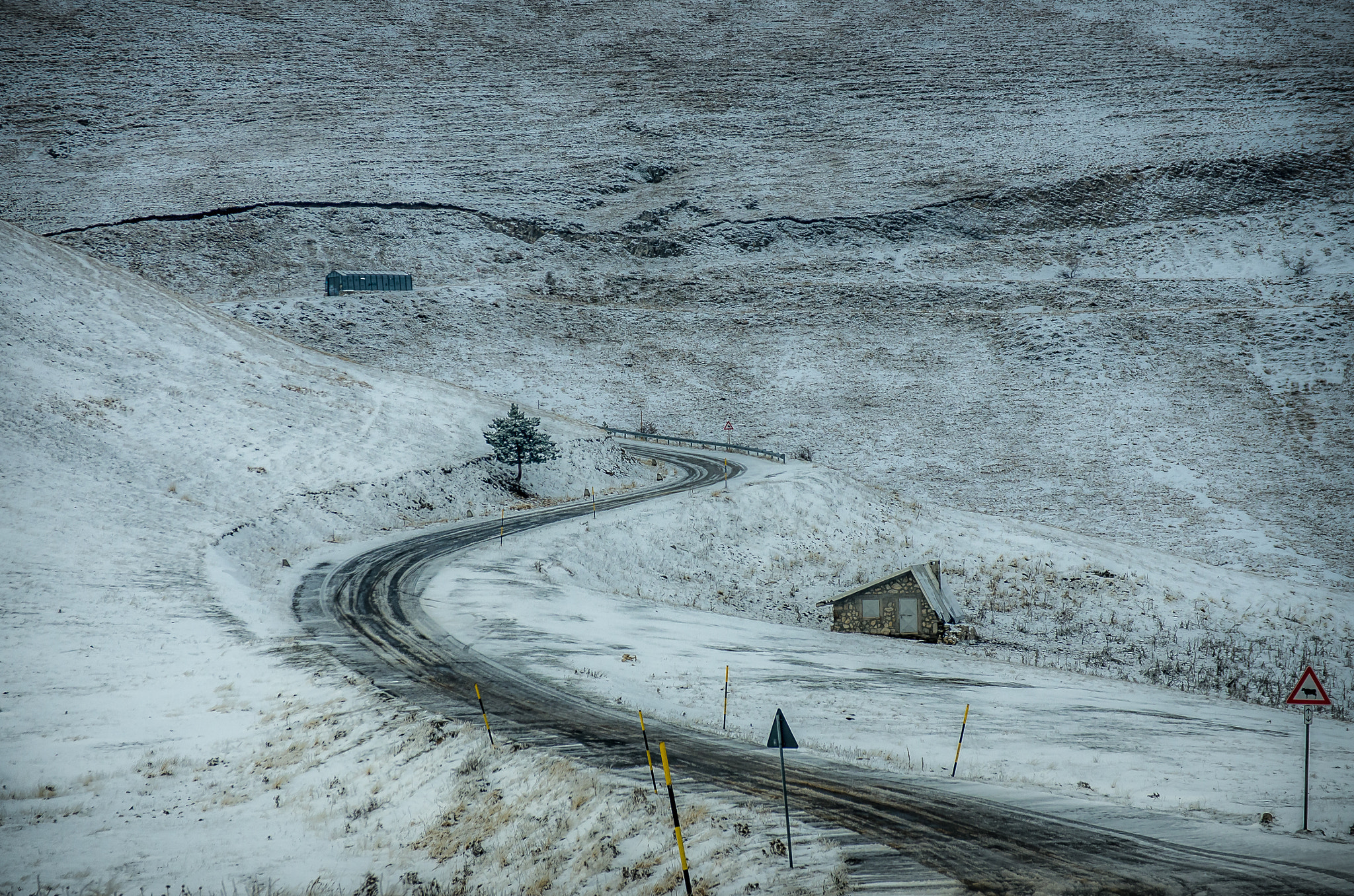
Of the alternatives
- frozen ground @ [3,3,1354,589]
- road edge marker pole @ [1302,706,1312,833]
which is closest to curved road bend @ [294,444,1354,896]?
road edge marker pole @ [1302,706,1312,833]

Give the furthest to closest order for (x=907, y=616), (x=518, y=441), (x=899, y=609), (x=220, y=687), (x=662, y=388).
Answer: (x=662, y=388) → (x=518, y=441) → (x=899, y=609) → (x=907, y=616) → (x=220, y=687)

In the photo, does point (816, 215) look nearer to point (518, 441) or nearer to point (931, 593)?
point (518, 441)

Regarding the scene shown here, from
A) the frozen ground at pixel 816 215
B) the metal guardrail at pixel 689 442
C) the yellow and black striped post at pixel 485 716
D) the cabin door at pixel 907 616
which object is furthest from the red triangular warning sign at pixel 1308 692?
the metal guardrail at pixel 689 442

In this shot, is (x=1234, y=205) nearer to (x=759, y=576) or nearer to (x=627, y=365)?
(x=627, y=365)

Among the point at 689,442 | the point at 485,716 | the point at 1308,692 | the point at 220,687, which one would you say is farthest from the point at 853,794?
the point at 689,442

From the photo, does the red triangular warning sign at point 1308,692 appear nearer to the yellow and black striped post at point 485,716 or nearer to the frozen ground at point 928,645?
the frozen ground at point 928,645
